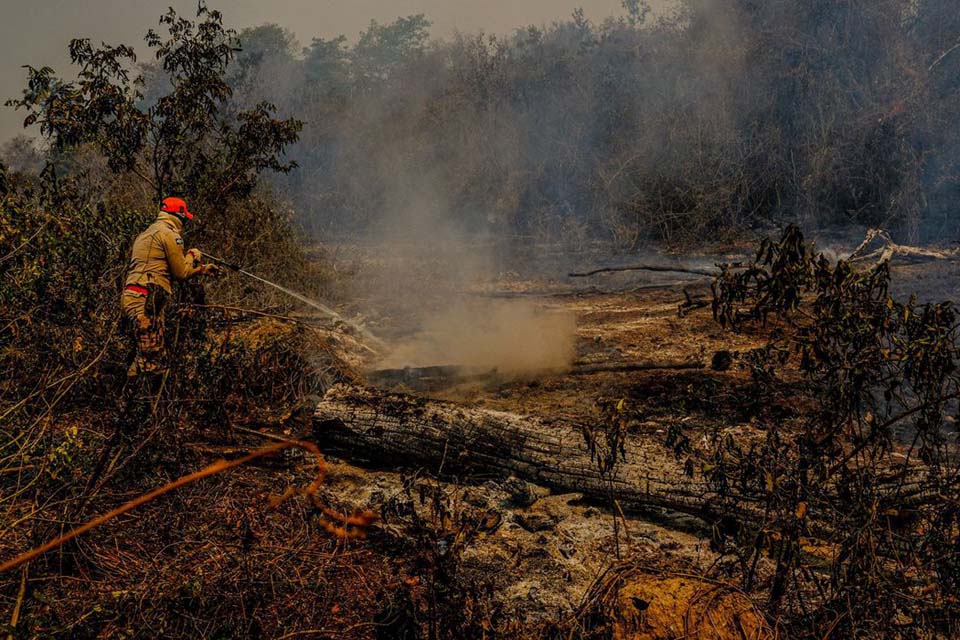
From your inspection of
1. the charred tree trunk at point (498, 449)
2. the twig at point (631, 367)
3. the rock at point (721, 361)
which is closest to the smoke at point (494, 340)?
the twig at point (631, 367)

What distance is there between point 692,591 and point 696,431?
5.52ft

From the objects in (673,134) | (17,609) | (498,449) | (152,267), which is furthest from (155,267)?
(673,134)

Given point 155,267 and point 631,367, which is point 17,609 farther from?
point 631,367

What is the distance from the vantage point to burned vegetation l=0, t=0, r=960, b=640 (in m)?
2.57

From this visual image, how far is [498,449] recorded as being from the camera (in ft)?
12.1

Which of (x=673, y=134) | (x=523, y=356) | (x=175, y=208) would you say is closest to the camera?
(x=175, y=208)

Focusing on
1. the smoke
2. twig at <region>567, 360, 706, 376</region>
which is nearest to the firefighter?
the smoke

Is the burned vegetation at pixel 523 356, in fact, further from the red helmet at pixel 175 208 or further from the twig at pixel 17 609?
the red helmet at pixel 175 208

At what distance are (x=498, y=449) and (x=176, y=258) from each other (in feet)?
9.37

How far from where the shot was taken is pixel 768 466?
8.99 feet

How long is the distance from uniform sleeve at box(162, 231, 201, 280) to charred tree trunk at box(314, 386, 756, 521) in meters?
1.54

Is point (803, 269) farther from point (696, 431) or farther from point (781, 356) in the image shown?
point (696, 431)

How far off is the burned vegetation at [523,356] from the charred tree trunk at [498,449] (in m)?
0.02

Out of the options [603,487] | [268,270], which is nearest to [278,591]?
[603,487]
